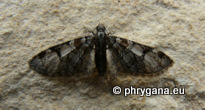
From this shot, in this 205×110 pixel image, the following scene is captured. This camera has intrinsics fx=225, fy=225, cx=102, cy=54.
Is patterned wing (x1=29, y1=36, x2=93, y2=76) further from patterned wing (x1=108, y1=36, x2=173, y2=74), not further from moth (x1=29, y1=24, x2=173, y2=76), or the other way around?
patterned wing (x1=108, y1=36, x2=173, y2=74)

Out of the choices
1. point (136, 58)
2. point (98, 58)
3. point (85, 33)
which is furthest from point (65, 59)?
point (136, 58)

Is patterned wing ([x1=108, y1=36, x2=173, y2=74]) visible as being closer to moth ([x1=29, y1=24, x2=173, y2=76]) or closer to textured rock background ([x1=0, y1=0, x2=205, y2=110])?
moth ([x1=29, y1=24, x2=173, y2=76])

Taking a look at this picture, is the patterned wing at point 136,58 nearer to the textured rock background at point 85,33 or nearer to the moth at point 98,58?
the moth at point 98,58

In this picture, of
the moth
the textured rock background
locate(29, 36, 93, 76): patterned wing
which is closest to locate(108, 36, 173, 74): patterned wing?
the moth

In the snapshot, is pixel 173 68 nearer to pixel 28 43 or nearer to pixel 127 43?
pixel 127 43

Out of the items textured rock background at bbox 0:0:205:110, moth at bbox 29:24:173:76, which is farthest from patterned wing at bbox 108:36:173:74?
textured rock background at bbox 0:0:205:110

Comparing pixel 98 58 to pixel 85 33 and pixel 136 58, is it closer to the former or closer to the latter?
pixel 136 58

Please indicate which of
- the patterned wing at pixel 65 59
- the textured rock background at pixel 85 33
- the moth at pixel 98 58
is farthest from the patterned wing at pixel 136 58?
the patterned wing at pixel 65 59

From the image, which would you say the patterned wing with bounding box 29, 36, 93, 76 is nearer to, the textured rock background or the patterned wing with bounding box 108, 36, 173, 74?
the textured rock background
